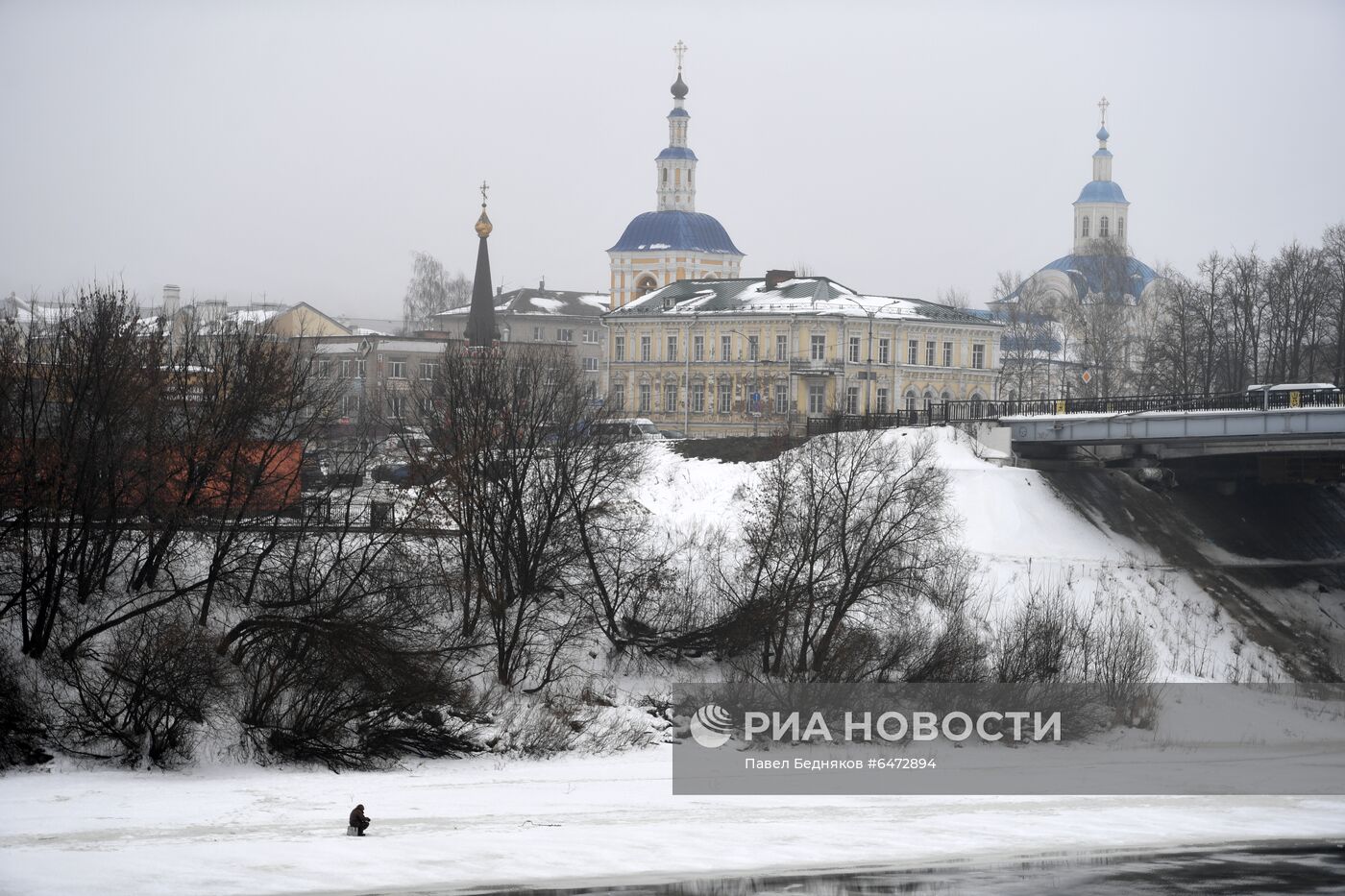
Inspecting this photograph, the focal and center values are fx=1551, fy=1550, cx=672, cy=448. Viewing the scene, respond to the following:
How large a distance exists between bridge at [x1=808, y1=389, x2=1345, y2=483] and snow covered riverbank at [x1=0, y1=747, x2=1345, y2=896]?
20.6 meters

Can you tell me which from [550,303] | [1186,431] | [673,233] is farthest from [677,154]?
[1186,431]

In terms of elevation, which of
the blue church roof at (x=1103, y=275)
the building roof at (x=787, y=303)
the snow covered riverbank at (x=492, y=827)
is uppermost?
the blue church roof at (x=1103, y=275)

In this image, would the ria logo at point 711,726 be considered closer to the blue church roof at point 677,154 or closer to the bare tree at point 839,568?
the bare tree at point 839,568

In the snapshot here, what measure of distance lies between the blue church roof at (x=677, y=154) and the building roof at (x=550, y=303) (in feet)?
76.1

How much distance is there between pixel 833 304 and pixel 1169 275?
35.2 metres

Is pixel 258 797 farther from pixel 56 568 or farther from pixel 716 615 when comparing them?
pixel 716 615

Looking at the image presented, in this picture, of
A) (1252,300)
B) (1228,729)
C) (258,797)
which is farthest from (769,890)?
(1252,300)

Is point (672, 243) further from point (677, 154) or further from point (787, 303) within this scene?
point (787, 303)

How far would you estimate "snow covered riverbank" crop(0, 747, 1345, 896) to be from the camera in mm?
23109

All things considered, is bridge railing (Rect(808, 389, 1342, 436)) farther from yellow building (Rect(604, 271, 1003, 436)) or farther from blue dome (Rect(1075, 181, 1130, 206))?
blue dome (Rect(1075, 181, 1130, 206))

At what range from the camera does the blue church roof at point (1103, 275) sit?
11081 cm

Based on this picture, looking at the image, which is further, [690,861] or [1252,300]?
[1252,300]

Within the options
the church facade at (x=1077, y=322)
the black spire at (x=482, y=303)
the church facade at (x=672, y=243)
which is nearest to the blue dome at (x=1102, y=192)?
the church facade at (x=1077, y=322)

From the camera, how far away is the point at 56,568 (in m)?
37.2
